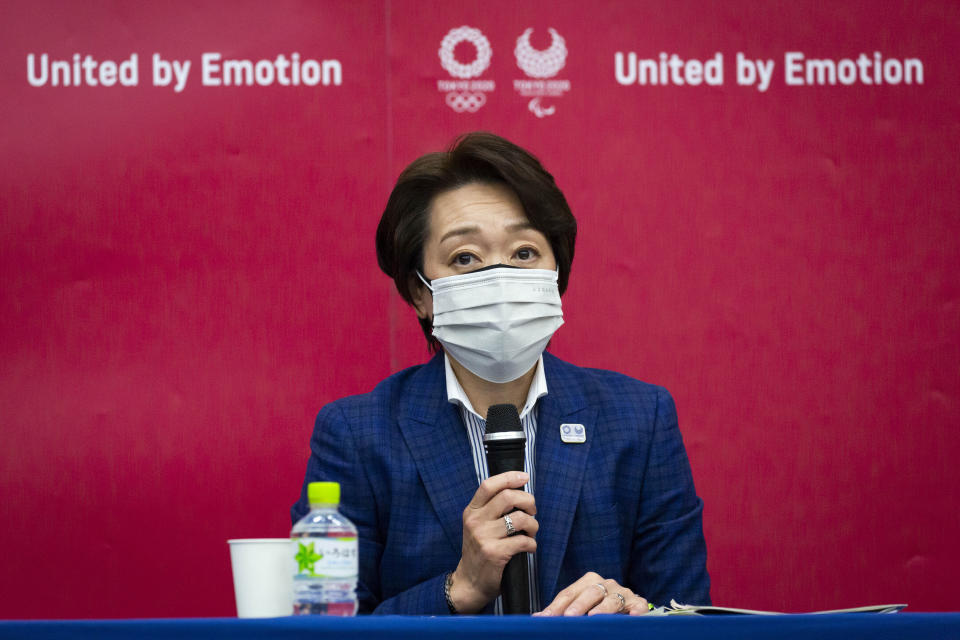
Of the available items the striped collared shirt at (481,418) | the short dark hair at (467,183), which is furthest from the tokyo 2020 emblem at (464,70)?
the striped collared shirt at (481,418)

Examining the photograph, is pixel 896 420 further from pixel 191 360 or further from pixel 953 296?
pixel 191 360

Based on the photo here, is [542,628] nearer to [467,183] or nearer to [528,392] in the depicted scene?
[528,392]

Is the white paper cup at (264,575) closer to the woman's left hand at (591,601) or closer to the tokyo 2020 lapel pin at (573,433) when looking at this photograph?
the woman's left hand at (591,601)

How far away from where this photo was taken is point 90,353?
2.54 meters

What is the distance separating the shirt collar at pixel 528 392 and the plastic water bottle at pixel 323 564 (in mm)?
621

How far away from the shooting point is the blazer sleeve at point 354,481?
1.75m

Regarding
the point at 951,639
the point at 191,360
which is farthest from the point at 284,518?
the point at 951,639

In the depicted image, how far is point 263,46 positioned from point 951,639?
7.15ft

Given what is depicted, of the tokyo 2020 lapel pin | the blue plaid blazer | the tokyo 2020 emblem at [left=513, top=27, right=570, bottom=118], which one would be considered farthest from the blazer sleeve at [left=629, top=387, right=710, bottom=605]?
the tokyo 2020 emblem at [left=513, top=27, right=570, bottom=118]

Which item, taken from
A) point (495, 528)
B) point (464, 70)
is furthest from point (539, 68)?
point (495, 528)

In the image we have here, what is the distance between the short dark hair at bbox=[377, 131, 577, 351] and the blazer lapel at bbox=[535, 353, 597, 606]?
255 millimetres

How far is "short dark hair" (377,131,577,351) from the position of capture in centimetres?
188

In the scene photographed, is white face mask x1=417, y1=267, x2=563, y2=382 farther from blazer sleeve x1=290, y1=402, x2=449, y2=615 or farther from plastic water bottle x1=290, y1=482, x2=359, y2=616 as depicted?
plastic water bottle x1=290, y1=482, x2=359, y2=616

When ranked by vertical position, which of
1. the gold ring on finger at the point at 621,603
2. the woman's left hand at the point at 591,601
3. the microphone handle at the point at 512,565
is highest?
the microphone handle at the point at 512,565
